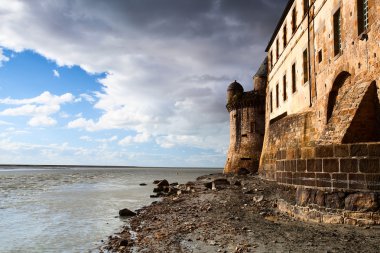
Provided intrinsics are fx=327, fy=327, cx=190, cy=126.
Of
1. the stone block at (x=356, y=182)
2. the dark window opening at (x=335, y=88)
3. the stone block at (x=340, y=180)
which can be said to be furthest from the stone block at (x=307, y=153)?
the dark window opening at (x=335, y=88)

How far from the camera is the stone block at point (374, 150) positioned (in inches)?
279

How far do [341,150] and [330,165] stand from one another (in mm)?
479

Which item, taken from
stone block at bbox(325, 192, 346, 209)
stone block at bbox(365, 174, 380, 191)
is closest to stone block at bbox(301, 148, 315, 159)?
stone block at bbox(325, 192, 346, 209)

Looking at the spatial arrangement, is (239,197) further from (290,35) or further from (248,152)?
(248,152)

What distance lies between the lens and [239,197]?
15336mm

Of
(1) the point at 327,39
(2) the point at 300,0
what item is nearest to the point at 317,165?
(1) the point at 327,39

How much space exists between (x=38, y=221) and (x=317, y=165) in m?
12.6

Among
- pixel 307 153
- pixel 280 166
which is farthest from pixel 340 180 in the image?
pixel 280 166

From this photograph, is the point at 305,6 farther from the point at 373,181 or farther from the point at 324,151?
the point at 373,181

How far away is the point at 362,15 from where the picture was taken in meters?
10.2

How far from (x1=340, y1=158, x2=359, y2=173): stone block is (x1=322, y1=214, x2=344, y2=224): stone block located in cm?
110

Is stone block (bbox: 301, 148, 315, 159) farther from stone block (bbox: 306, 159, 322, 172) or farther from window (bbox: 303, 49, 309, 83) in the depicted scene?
window (bbox: 303, 49, 309, 83)

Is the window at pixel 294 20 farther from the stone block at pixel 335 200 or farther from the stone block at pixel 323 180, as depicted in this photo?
the stone block at pixel 335 200

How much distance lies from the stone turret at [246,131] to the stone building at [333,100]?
48.5ft
